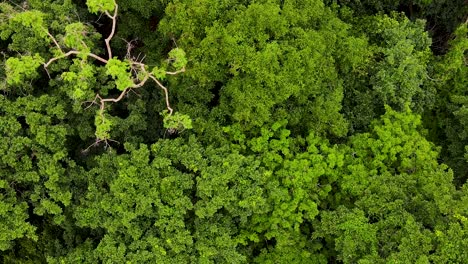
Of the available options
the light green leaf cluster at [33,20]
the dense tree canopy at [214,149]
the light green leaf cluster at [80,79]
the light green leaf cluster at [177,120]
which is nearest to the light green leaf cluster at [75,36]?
the dense tree canopy at [214,149]

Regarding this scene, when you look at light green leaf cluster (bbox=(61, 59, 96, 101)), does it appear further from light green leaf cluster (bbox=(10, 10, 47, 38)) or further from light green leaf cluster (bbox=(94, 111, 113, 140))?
light green leaf cluster (bbox=(10, 10, 47, 38))

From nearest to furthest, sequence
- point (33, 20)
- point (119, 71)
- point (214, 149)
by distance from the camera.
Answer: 1. point (119, 71)
2. point (33, 20)
3. point (214, 149)

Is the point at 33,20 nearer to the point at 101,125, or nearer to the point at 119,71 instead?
the point at 119,71

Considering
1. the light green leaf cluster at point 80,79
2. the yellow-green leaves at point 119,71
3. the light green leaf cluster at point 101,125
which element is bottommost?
the light green leaf cluster at point 101,125

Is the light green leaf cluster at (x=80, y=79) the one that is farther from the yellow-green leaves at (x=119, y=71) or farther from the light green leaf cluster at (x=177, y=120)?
the light green leaf cluster at (x=177, y=120)

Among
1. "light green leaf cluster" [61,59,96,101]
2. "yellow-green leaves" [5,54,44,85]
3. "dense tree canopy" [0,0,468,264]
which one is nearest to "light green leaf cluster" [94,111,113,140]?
"dense tree canopy" [0,0,468,264]

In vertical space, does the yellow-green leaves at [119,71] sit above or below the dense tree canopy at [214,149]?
above

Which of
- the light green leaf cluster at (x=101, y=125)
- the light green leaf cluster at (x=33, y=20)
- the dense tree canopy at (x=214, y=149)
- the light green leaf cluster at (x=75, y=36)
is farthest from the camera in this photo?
the dense tree canopy at (x=214, y=149)

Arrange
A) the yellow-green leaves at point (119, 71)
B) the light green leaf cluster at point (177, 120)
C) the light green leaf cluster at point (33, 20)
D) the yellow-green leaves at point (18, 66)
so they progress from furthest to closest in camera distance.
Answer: the light green leaf cluster at point (177, 120), the light green leaf cluster at point (33, 20), the yellow-green leaves at point (18, 66), the yellow-green leaves at point (119, 71)

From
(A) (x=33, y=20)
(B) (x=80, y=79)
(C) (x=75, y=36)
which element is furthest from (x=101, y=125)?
(A) (x=33, y=20)
